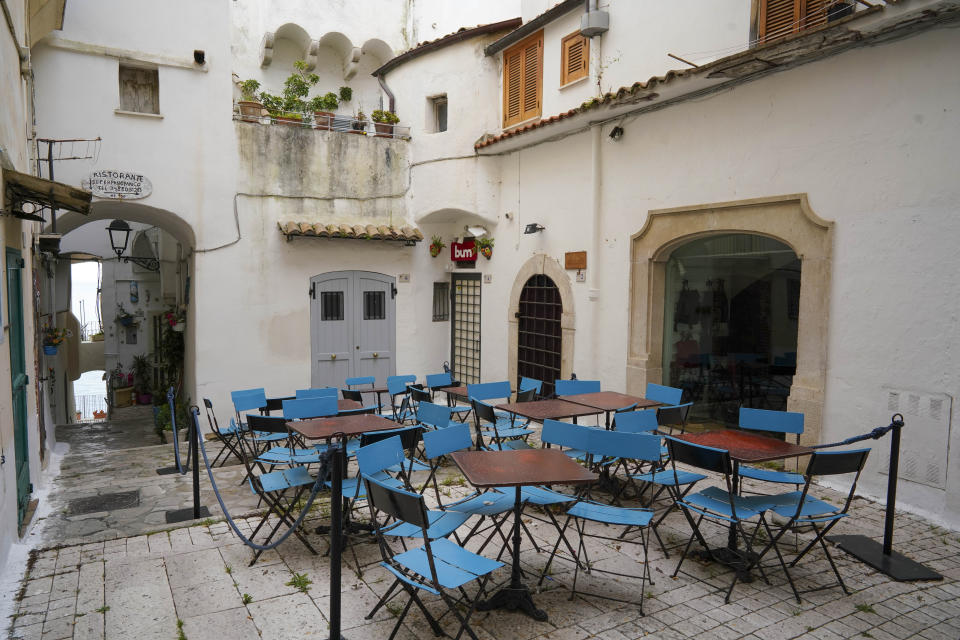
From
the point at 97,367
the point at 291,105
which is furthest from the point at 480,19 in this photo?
the point at 97,367

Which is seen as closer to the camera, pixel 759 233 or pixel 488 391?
pixel 759 233

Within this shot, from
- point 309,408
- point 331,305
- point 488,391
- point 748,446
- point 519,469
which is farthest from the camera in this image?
point 331,305

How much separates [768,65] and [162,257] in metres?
12.1

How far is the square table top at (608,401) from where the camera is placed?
6.21m

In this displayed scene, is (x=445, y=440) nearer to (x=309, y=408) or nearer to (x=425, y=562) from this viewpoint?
(x=425, y=562)

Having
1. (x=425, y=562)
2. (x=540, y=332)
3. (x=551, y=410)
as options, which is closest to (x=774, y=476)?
(x=551, y=410)

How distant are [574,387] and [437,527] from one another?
3.87 metres

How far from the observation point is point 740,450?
172 inches

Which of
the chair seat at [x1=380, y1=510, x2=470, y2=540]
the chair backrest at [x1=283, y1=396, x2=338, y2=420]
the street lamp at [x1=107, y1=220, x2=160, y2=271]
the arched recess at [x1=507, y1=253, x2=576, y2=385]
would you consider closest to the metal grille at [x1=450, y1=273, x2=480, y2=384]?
the arched recess at [x1=507, y1=253, x2=576, y2=385]

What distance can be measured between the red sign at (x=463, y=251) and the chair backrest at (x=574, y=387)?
395cm

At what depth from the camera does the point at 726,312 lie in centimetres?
825

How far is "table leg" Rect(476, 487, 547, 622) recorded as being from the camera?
12.1 ft

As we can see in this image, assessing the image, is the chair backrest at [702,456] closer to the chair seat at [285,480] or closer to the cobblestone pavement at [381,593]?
the cobblestone pavement at [381,593]

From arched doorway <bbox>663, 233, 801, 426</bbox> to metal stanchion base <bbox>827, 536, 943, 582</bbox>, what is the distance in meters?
3.00
